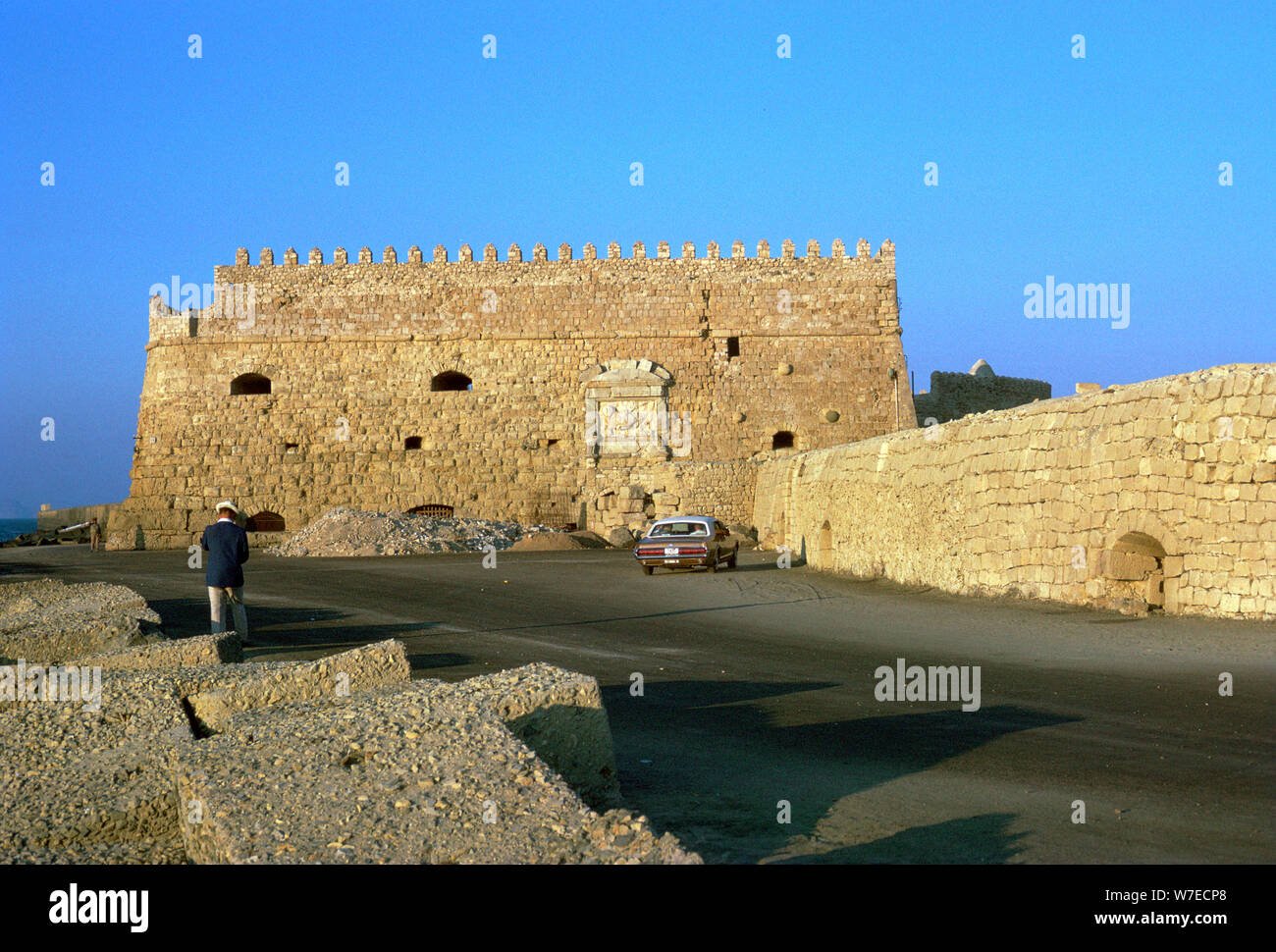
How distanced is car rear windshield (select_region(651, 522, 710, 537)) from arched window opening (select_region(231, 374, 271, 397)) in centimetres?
1660

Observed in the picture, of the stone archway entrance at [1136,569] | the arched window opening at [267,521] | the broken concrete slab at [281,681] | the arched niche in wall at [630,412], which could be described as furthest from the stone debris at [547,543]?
the broken concrete slab at [281,681]

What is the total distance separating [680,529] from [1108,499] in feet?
32.9

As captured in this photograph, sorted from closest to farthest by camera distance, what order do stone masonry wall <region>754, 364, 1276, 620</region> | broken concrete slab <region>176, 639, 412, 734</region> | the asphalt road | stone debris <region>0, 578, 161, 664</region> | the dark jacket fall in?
the asphalt road → broken concrete slab <region>176, 639, 412, 734</region> → stone debris <region>0, 578, 161, 664</region> → stone masonry wall <region>754, 364, 1276, 620</region> → the dark jacket

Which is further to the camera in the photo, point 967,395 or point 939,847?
point 967,395

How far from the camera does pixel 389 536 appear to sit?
26.5 metres

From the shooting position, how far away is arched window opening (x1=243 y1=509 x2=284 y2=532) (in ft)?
104

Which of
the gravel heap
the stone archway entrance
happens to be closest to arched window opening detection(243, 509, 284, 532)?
the gravel heap

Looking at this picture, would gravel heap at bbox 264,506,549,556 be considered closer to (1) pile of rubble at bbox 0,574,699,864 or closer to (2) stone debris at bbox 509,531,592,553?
(2) stone debris at bbox 509,531,592,553

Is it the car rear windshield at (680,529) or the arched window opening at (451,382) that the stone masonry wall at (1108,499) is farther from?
the arched window opening at (451,382)

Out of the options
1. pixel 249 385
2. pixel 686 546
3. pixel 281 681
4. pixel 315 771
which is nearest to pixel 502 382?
pixel 249 385

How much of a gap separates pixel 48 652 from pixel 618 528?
2046 cm

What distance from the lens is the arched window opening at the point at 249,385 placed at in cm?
3256

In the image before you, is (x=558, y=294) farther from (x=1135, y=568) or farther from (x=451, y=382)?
(x=1135, y=568)
